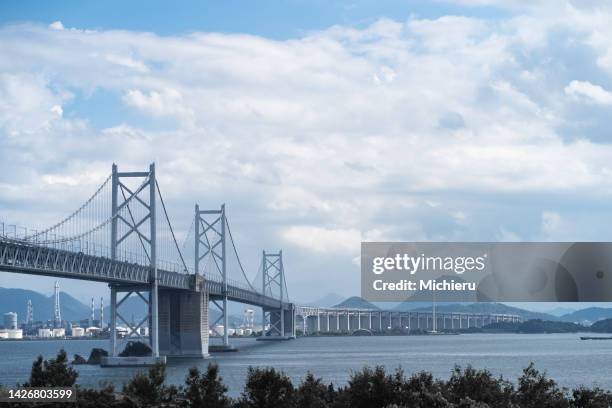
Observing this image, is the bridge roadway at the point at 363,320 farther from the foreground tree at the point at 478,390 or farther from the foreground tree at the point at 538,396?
the foreground tree at the point at 478,390

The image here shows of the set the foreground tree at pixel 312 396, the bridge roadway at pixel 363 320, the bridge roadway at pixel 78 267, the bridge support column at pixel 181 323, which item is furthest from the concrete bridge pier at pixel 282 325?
the foreground tree at pixel 312 396

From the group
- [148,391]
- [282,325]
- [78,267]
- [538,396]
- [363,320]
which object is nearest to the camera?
[148,391]

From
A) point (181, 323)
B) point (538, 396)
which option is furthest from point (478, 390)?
point (181, 323)

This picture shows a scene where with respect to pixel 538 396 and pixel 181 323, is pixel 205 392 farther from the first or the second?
pixel 181 323

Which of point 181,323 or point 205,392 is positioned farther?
point 181,323

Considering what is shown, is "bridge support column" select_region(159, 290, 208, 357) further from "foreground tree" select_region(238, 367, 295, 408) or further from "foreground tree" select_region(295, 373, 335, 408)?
"foreground tree" select_region(238, 367, 295, 408)

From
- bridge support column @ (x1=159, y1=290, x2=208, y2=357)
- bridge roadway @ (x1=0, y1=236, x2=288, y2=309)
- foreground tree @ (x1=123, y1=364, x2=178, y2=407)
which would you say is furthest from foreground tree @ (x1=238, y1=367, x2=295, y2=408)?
bridge support column @ (x1=159, y1=290, x2=208, y2=357)

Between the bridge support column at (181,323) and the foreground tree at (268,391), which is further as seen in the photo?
the bridge support column at (181,323)

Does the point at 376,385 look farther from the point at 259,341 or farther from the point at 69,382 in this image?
the point at 259,341

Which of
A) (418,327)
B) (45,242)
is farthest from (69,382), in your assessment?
(418,327)
